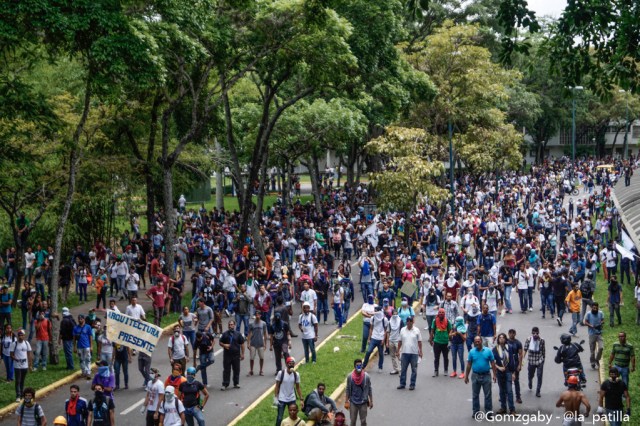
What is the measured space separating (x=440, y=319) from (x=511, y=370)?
2276 millimetres

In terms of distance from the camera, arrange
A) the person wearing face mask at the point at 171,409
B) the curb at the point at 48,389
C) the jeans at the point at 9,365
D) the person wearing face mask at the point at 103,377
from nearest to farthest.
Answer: the person wearing face mask at the point at 171,409 → the person wearing face mask at the point at 103,377 → the curb at the point at 48,389 → the jeans at the point at 9,365

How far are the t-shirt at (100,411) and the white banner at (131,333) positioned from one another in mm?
2707

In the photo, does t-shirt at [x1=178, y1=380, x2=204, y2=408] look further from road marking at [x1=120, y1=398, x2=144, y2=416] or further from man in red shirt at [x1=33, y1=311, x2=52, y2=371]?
man in red shirt at [x1=33, y1=311, x2=52, y2=371]

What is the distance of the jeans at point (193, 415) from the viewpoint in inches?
504

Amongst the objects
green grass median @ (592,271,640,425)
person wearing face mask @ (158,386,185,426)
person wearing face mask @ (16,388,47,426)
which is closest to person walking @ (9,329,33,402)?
person wearing face mask @ (16,388,47,426)

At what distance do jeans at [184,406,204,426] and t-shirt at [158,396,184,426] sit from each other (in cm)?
53

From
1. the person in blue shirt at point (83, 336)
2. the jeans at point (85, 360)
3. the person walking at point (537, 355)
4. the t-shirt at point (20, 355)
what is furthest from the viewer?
the jeans at point (85, 360)

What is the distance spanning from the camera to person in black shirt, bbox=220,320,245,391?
51.3ft

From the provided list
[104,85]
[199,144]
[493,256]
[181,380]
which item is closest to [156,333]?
[181,380]

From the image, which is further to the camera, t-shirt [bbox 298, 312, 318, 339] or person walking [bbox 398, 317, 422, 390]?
t-shirt [bbox 298, 312, 318, 339]

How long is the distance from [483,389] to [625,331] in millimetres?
7562

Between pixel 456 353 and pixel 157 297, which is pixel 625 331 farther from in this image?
pixel 157 297

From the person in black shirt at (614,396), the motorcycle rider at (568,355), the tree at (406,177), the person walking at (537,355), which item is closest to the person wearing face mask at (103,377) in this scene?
the person walking at (537,355)

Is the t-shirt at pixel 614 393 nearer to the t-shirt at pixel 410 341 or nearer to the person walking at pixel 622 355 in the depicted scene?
the person walking at pixel 622 355
